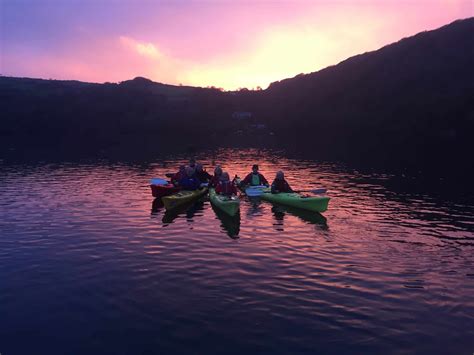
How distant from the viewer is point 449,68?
110 meters

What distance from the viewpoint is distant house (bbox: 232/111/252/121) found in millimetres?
145875

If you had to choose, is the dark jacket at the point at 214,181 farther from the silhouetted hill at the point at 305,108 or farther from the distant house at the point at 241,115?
the distant house at the point at 241,115

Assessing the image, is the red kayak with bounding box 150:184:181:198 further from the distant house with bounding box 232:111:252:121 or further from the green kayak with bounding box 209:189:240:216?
the distant house with bounding box 232:111:252:121

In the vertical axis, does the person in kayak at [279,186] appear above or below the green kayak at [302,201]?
above

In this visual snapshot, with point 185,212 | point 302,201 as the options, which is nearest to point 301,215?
point 302,201

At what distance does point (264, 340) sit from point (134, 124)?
136772 mm

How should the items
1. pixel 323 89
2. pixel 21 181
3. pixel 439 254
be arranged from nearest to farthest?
pixel 439 254 → pixel 21 181 → pixel 323 89

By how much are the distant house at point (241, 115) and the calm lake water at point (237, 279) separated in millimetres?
123464

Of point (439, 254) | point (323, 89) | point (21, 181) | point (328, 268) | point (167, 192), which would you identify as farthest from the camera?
point (323, 89)

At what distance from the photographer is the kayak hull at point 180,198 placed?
22.1m

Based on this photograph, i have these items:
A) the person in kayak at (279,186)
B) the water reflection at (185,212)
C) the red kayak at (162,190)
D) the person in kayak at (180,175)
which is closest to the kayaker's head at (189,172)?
the person in kayak at (180,175)

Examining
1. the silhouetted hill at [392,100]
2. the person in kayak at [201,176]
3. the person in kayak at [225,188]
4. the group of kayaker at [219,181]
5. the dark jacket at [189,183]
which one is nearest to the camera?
the person in kayak at [225,188]

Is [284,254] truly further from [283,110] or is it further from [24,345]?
[283,110]

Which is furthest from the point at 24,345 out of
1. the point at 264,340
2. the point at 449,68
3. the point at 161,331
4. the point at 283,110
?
the point at 283,110
